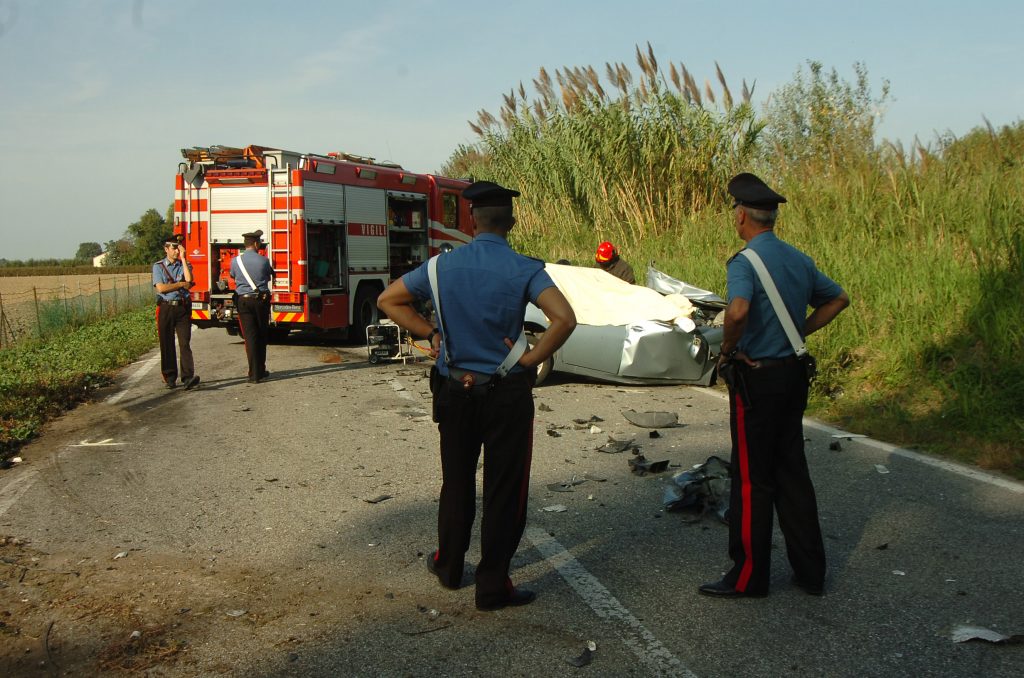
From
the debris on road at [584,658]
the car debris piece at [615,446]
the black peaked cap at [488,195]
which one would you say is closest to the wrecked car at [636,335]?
the car debris piece at [615,446]

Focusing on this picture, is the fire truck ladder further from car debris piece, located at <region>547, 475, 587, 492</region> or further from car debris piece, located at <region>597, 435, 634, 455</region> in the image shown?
car debris piece, located at <region>547, 475, 587, 492</region>

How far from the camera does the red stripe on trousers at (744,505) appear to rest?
4.39m

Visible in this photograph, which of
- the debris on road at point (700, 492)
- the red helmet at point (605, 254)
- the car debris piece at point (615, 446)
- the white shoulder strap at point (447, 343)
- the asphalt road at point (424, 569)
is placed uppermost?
the red helmet at point (605, 254)

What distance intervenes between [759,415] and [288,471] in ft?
13.5

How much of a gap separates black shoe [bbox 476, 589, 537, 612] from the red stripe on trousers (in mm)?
997

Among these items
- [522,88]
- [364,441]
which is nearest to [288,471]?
[364,441]

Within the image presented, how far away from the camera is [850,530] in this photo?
18.0ft

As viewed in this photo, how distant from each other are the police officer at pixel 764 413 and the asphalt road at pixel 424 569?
0.22 m

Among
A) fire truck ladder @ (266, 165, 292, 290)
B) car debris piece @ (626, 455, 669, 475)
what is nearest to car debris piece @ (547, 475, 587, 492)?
car debris piece @ (626, 455, 669, 475)

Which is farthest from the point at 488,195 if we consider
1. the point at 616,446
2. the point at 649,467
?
the point at 616,446

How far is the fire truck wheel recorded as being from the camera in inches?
671

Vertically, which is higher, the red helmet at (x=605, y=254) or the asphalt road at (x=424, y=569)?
the red helmet at (x=605, y=254)

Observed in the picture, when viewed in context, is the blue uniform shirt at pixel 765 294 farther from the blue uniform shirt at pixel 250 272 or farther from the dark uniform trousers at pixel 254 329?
the blue uniform shirt at pixel 250 272

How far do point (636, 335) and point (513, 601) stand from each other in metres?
6.54
